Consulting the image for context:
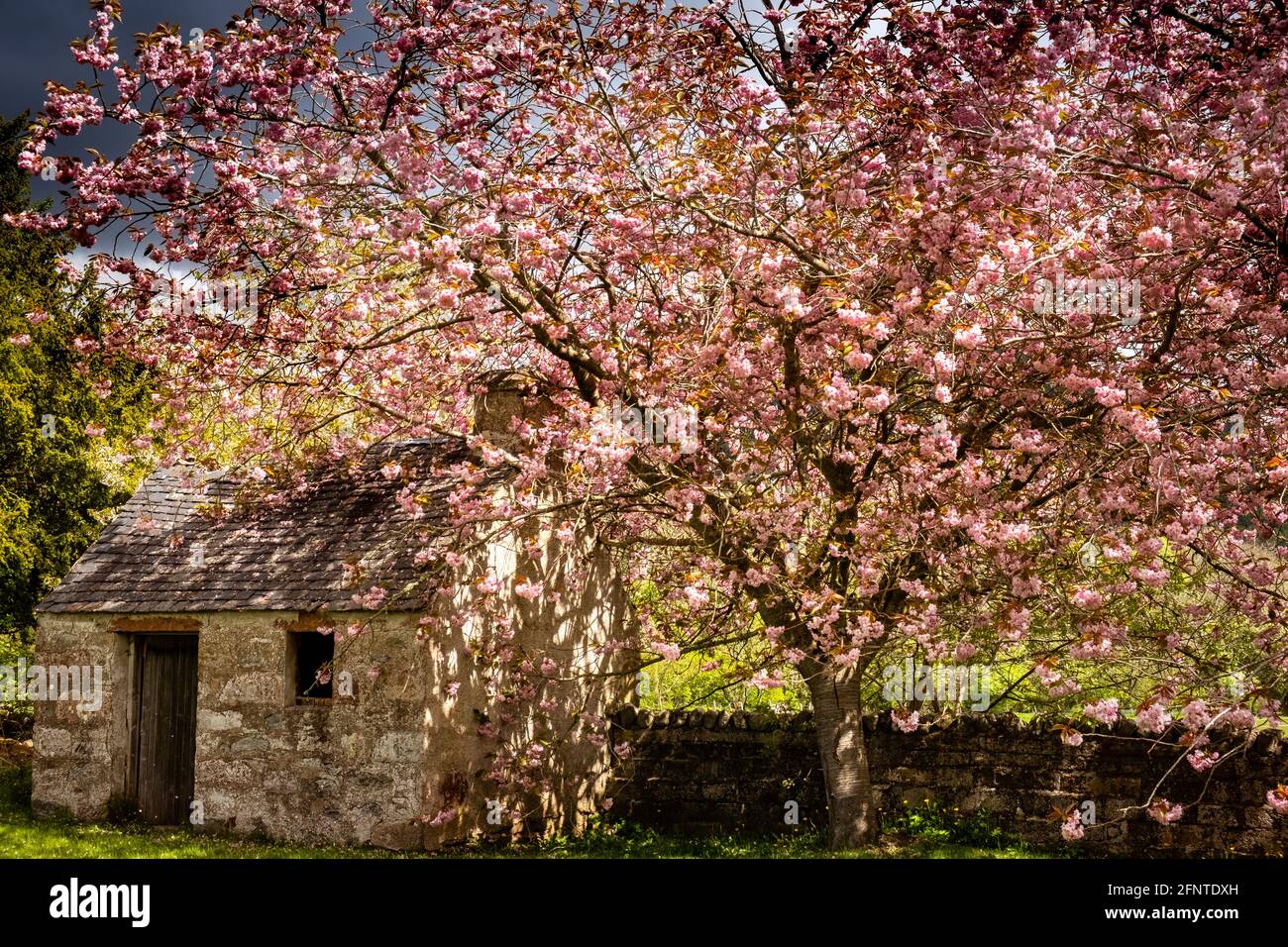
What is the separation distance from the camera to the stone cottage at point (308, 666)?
12859 millimetres

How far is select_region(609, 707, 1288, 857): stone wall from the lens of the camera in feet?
37.3

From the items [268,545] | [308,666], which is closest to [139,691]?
[268,545]

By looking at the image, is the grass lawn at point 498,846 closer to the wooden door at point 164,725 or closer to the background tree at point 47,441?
the wooden door at point 164,725

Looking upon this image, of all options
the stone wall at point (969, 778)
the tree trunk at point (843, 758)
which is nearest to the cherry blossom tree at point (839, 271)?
the tree trunk at point (843, 758)

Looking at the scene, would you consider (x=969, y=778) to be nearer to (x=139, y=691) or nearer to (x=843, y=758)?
(x=843, y=758)

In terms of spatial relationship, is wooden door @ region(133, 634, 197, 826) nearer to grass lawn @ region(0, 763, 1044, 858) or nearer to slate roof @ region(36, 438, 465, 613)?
grass lawn @ region(0, 763, 1044, 858)

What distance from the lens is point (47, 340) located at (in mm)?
23047

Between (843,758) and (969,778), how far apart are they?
205 centimetres

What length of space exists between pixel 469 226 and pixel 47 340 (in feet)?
58.4

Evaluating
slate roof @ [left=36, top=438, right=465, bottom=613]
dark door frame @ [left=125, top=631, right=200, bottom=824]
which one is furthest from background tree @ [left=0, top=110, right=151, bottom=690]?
dark door frame @ [left=125, top=631, right=200, bottom=824]

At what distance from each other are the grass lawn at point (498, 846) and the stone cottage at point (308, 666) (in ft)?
1.54
